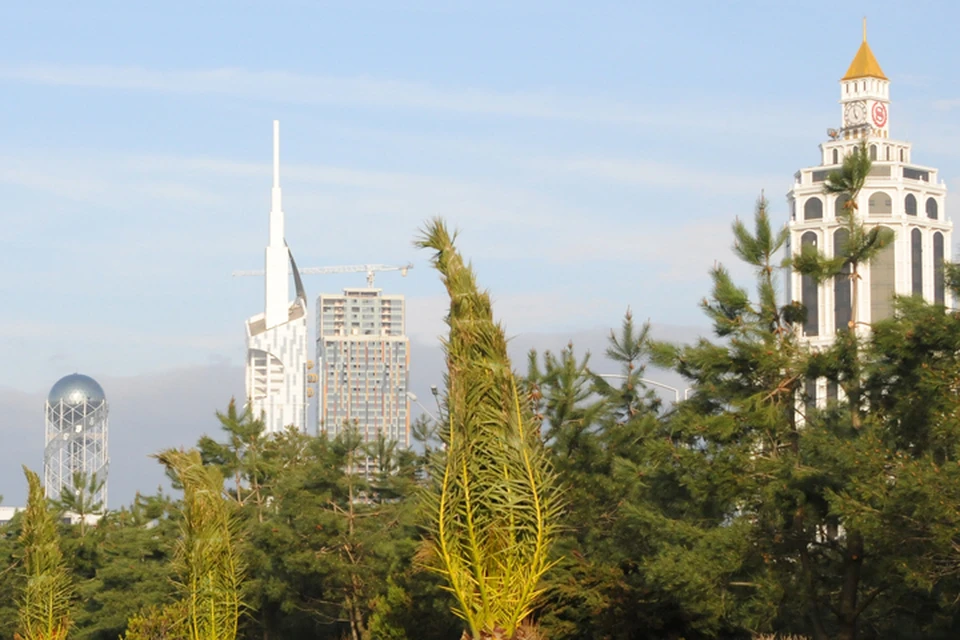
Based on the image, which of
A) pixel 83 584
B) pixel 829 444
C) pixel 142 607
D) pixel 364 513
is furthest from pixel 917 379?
pixel 83 584

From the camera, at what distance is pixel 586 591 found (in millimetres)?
26609

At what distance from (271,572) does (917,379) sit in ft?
68.2

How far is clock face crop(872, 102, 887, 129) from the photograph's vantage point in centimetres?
13462

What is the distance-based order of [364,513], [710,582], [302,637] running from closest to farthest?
1. [710,582]
2. [364,513]
3. [302,637]

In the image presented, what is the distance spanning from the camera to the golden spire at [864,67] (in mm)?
134750

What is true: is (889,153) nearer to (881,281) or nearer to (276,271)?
(881,281)

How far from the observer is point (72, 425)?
6004 inches

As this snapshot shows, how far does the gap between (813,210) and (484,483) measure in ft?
392

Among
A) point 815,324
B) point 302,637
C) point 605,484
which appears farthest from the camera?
point 815,324

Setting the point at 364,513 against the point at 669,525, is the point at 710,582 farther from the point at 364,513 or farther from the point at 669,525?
the point at 364,513

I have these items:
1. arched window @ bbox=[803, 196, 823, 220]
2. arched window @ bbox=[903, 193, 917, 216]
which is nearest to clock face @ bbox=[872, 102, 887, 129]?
arched window @ bbox=[903, 193, 917, 216]

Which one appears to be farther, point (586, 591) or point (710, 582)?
point (586, 591)

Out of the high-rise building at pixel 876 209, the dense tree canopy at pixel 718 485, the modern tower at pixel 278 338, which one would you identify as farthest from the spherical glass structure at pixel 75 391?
the dense tree canopy at pixel 718 485

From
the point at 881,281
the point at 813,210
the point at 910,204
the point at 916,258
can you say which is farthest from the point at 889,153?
the point at 881,281
